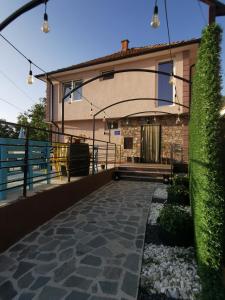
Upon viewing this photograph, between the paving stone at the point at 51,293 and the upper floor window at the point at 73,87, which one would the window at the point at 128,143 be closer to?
the upper floor window at the point at 73,87

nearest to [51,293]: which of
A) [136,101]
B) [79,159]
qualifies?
[79,159]

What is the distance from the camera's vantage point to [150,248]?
10.8 ft

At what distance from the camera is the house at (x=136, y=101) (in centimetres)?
1091

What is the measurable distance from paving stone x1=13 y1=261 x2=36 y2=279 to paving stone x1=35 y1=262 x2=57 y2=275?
0.11m

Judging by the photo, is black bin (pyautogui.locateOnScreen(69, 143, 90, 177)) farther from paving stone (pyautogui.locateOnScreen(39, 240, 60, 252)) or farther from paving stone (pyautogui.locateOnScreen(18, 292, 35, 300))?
paving stone (pyautogui.locateOnScreen(18, 292, 35, 300))

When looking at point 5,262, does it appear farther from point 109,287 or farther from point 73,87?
point 73,87

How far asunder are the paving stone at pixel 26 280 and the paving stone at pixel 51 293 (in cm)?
22

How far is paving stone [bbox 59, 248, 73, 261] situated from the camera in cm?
294

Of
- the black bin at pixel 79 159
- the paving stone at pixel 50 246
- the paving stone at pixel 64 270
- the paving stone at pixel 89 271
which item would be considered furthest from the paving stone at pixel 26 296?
the black bin at pixel 79 159

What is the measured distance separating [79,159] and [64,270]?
4053 mm

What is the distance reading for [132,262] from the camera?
2879mm

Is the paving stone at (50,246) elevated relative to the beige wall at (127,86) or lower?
lower

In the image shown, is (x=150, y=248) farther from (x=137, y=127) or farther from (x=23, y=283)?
(x=137, y=127)

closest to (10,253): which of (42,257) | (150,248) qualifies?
(42,257)
